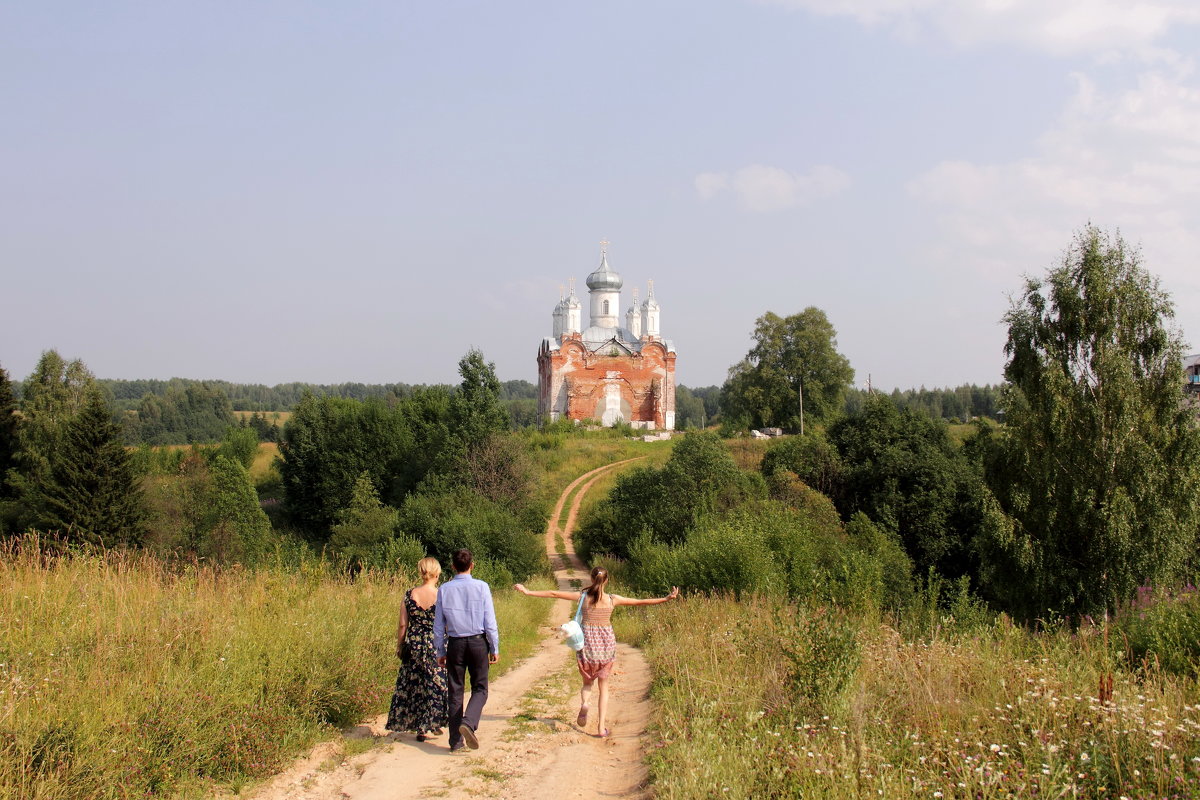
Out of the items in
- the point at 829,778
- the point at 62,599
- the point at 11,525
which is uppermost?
the point at 62,599

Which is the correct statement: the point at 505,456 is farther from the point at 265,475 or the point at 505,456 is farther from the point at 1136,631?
the point at 265,475

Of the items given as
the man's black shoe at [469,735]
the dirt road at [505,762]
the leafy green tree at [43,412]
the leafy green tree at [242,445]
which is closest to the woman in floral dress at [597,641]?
the dirt road at [505,762]

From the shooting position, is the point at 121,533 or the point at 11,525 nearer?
the point at 121,533

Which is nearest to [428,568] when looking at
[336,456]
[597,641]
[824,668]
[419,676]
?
[419,676]

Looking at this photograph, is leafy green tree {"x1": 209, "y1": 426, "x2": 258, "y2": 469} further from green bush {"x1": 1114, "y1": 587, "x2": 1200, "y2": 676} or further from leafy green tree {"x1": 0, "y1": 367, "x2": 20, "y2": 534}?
green bush {"x1": 1114, "y1": 587, "x2": 1200, "y2": 676}

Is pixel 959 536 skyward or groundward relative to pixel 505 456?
groundward

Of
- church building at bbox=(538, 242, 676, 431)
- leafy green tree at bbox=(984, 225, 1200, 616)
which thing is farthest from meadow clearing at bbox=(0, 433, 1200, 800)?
church building at bbox=(538, 242, 676, 431)

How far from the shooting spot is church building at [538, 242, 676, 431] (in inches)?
2078

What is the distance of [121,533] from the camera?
1150 inches

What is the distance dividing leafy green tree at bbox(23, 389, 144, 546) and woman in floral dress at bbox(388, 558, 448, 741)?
82.9 ft

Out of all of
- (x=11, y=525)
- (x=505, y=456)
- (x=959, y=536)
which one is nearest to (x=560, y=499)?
(x=505, y=456)

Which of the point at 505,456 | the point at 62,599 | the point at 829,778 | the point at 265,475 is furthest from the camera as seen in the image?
the point at 265,475

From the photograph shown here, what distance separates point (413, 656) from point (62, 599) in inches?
120

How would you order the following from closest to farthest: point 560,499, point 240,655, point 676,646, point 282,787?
1. point 282,787
2. point 240,655
3. point 676,646
4. point 560,499
